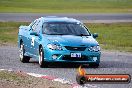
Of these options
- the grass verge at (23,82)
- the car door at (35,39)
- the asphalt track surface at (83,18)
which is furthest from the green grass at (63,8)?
the grass verge at (23,82)

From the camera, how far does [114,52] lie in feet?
77.3

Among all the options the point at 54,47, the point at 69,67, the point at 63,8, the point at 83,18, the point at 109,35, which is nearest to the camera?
the point at 54,47

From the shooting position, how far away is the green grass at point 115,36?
2680cm

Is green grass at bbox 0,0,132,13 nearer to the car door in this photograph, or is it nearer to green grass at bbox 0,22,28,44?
green grass at bbox 0,22,28,44

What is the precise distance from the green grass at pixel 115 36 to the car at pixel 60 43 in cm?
676

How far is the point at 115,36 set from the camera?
32.4 metres

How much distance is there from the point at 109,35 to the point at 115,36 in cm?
66

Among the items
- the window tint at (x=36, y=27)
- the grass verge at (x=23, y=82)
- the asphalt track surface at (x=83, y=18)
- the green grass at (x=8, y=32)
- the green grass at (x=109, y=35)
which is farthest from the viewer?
the asphalt track surface at (x=83, y=18)

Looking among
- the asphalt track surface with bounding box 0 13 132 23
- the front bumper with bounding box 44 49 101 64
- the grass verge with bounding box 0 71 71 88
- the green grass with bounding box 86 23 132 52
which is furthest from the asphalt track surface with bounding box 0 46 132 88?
the asphalt track surface with bounding box 0 13 132 23

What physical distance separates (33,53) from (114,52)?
6.04 metres

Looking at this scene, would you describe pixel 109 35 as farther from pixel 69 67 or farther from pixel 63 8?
pixel 63 8

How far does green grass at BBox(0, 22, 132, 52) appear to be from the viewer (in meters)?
27.3

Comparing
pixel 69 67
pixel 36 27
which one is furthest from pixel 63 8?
pixel 69 67

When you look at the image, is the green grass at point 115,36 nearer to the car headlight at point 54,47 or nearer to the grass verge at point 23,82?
the car headlight at point 54,47
